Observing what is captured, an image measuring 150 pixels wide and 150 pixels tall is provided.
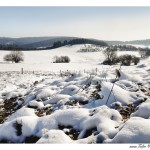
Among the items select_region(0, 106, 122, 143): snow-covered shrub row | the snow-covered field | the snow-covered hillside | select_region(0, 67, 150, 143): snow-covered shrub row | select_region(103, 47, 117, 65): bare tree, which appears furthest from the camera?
select_region(103, 47, 117, 65): bare tree

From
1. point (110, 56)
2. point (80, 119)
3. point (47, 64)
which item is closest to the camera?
point (80, 119)

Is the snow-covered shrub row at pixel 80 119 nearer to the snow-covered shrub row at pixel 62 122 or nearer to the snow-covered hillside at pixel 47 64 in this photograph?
the snow-covered shrub row at pixel 62 122

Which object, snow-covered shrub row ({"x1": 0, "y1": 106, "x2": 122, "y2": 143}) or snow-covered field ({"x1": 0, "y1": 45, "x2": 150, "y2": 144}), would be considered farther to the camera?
snow-covered shrub row ({"x1": 0, "y1": 106, "x2": 122, "y2": 143})

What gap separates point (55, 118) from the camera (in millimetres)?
5898

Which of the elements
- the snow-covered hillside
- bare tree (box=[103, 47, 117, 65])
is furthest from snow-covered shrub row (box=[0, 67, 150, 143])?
bare tree (box=[103, 47, 117, 65])

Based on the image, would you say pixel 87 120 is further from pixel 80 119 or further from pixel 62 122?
pixel 62 122

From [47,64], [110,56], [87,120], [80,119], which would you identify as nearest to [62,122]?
[80,119]

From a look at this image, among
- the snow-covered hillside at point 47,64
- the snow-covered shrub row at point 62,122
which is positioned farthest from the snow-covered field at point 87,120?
the snow-covered hillside at point 47,64

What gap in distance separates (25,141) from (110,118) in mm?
1982

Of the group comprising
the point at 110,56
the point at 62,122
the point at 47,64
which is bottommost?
the point at 47,64

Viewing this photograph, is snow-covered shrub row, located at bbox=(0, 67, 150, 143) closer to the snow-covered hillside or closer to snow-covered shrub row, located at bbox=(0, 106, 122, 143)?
snow-covered shrub row, located at bbox=(0, 106, 122, 143)
